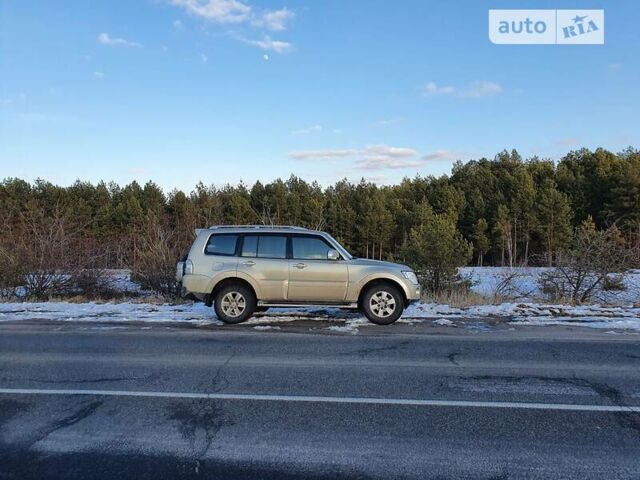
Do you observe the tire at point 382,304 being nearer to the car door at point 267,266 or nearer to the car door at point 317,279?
the car door at point 317,279

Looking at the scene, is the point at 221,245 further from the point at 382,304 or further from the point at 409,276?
the point at 409,276

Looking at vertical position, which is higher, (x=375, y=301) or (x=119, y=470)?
(x=375, y=301)

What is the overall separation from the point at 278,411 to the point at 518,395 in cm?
253

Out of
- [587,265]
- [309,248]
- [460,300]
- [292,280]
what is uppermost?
[309,248]

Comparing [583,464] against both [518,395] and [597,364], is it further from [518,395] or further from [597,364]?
[597,364]

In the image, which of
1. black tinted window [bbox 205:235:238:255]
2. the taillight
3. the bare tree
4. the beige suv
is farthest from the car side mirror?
the bare tree

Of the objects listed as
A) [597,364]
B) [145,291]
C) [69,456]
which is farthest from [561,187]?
[69,456]

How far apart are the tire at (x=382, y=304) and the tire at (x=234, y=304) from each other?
2236 mm

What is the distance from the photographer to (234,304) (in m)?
10.9

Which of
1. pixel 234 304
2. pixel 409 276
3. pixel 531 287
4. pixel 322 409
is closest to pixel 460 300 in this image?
pixel 409 276

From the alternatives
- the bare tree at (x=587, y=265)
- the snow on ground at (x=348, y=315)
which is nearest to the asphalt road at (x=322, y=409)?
the snow on ground at (x=348, y=315)

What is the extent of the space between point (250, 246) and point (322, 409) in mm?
6021

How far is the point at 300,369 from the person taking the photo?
23.2 feet

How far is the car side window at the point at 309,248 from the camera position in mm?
11008
